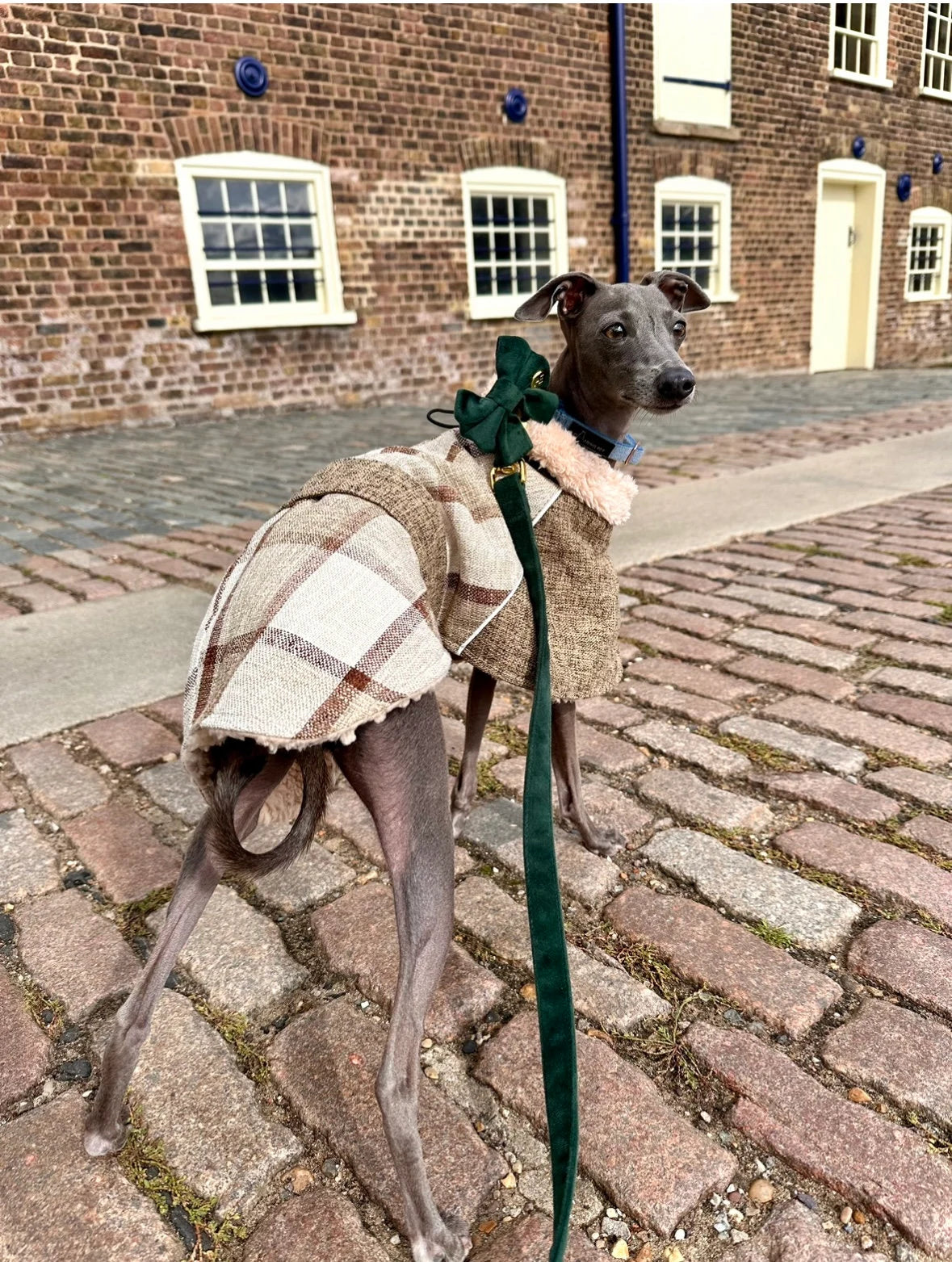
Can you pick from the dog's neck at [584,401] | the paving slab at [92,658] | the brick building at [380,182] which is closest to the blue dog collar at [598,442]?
the dog's neck at [584,401]

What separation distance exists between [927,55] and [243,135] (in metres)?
14.3

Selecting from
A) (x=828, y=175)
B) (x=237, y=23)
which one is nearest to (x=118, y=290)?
(x=237, y=23)

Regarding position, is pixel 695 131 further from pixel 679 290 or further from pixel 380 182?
pixel 679 290

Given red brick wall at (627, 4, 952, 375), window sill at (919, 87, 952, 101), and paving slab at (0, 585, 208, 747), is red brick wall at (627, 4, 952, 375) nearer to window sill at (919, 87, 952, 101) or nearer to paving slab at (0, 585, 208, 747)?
window sill at (919, 87, 952, 101)

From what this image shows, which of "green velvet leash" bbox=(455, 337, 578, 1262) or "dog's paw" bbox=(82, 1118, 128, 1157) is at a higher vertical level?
"green velvet leash" bbox=(455, 337, 578, 1262)

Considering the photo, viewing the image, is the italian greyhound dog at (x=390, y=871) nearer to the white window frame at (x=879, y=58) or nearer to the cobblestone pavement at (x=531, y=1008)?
the cobblestone pavement at (x=531, y=1008)

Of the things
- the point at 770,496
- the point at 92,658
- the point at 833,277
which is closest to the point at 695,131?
the point at 833,277

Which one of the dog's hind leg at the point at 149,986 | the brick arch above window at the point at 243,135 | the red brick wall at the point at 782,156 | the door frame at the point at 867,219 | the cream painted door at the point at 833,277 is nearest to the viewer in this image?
the dog's hind leg at the point at 149,986

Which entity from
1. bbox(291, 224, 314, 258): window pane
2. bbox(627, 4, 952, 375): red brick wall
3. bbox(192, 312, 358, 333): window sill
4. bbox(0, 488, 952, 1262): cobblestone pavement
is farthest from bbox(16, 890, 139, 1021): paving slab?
bbox(627, 4, 952, 375): red brick wall

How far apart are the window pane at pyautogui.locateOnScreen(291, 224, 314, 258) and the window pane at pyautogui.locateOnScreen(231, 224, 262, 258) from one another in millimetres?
469

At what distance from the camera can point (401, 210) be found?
10641 mm

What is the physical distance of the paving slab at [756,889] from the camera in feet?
6.44

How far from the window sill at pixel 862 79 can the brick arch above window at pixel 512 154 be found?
6388mm

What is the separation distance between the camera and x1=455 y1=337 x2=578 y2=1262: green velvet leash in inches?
49.2
